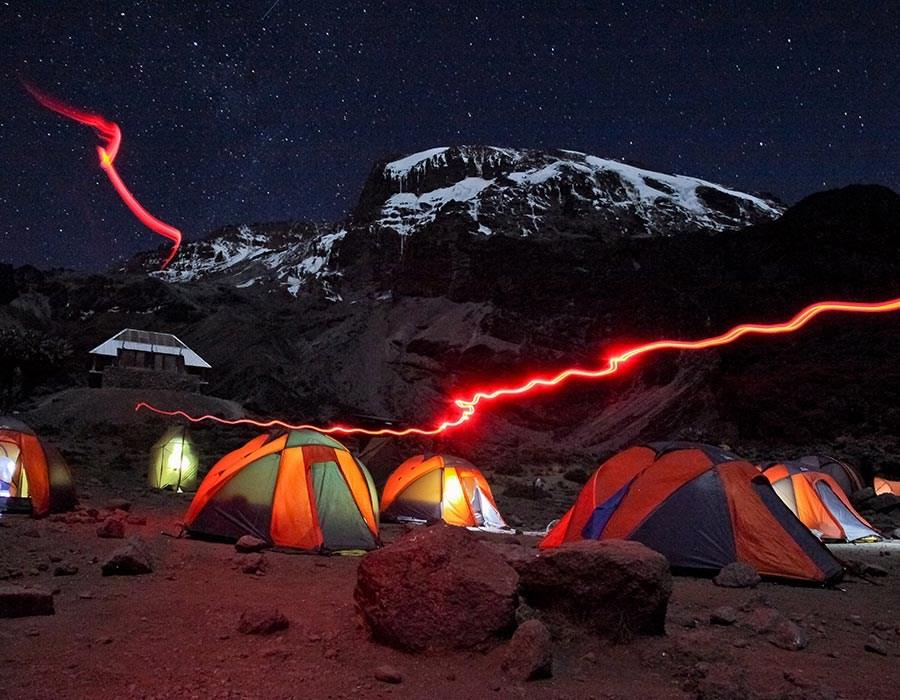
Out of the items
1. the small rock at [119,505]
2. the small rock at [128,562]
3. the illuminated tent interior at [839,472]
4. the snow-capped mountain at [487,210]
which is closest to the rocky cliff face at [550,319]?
the snow-capped mountain at [487,210]

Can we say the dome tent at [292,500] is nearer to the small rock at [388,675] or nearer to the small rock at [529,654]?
the small rock at [388,675]

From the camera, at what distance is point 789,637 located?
523 cm

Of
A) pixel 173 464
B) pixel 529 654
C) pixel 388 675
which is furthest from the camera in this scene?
pixel 173 464

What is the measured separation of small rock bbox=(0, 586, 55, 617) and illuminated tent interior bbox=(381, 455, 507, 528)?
32.9 feet

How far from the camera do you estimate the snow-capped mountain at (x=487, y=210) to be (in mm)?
100750

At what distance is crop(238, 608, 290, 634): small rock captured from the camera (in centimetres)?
504

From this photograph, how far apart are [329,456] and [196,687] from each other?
6242 mm

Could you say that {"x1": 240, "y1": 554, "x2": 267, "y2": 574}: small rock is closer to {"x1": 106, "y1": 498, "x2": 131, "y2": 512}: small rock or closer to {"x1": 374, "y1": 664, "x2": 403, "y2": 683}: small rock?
{"x1": 374, "y1": 664, "x2": 403, "y2": 683}: small rock

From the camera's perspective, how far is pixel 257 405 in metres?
54.4

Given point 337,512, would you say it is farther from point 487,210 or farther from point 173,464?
point 487,210

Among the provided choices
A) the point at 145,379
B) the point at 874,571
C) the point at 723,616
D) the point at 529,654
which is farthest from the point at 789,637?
the point at 145,379

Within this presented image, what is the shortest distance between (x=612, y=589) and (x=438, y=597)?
4.99 ft

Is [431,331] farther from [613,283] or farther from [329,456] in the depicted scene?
[329,456]

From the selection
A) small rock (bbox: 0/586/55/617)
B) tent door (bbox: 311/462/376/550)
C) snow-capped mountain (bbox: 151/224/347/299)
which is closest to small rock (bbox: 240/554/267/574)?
tent door (bbox: 311/462/376/550)
